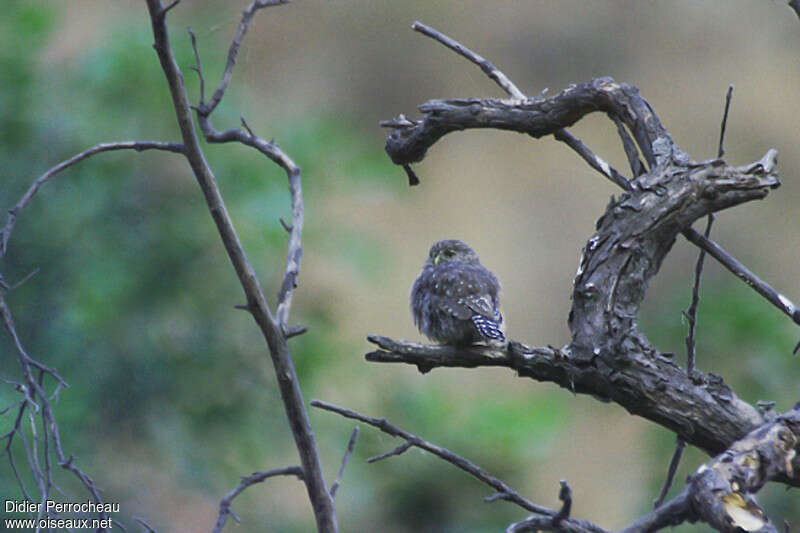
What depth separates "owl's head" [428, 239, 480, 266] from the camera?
3.40 m

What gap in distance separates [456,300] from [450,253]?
0.66 m

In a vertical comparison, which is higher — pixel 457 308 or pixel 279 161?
pixel 279 161

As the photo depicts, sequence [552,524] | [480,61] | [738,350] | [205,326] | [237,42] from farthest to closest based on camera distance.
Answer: [205,326] → [738,350] → [480,61] → [237,42] → [552,524]

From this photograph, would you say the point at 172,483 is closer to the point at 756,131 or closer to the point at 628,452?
the point at 628,452

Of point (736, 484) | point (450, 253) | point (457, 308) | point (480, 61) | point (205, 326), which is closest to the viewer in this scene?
point (736, 484)

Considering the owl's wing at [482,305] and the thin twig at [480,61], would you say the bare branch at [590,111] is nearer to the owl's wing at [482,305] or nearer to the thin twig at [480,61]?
the thin twig at [480,61]

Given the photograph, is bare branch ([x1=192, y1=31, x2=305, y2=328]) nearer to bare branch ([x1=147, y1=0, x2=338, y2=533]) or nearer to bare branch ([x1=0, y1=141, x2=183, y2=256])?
bare branch ([x1=147, y1=0, x2=338, y2=533])

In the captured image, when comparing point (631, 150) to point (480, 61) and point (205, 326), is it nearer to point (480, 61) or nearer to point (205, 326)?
point (480, 61)

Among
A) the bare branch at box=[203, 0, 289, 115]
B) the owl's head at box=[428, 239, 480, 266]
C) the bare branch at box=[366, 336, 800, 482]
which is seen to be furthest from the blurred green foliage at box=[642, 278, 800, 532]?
the bare branch at box=[203, 0, 289, 115]

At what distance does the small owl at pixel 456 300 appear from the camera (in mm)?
2543

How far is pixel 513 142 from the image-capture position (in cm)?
1251

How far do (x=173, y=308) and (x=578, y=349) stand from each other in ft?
15.1

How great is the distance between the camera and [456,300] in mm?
2797

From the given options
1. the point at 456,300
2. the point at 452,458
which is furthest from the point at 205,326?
the point at 452,458
